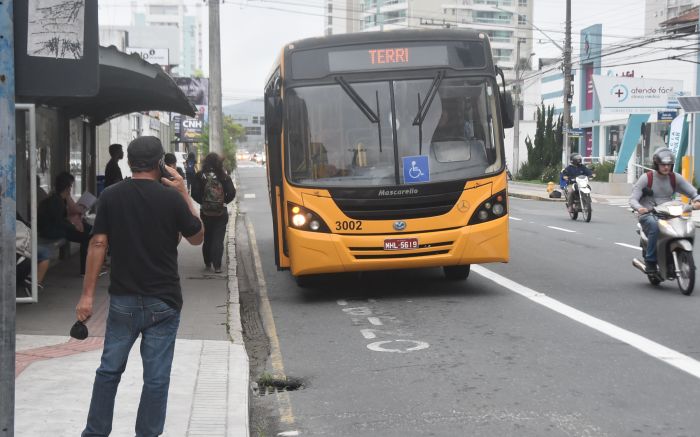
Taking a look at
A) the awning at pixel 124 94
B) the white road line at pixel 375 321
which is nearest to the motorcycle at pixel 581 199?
the awning at pixel 124 94

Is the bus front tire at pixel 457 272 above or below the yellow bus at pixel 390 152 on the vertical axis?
below

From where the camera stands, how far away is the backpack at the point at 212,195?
13.4 meters

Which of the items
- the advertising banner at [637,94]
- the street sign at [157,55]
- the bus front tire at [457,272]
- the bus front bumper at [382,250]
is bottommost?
the bus front tire at [457,272]

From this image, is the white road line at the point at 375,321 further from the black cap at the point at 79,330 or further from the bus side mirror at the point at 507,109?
the black cap at the point at 79,330

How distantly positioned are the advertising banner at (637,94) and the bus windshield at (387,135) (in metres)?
30.8

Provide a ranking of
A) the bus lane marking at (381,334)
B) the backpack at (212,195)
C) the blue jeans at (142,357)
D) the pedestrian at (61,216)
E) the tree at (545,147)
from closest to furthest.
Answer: the blue jeans at (142,357), the bus lane marking at (381,334), the pedestrian at (61,216), the backpack at (212,195), the tree at (545,147)

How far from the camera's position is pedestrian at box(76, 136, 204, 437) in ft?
16.1

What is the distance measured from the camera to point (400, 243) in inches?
423

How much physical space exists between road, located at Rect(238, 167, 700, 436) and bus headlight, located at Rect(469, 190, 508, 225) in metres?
0.96

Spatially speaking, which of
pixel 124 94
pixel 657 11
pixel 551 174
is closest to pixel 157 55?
pixel 551 174

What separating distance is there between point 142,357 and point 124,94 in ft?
32.0

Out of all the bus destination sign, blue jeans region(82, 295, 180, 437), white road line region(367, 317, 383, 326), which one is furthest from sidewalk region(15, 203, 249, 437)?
the bus destination sign

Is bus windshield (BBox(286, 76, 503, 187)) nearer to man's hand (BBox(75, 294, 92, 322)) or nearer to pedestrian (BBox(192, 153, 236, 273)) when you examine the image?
pedestrian (BBox(192, 153, 236, 273))

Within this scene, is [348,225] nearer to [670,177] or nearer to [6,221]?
[670,177]
